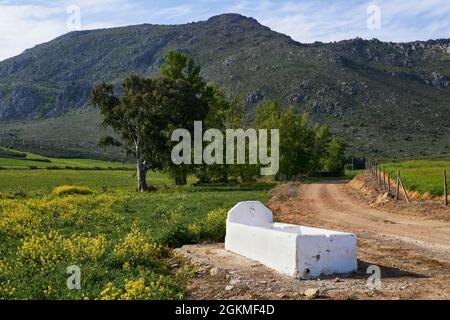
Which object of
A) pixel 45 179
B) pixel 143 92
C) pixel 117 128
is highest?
pixel 143 92

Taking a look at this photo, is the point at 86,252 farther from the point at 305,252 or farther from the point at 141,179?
the point at 141,179

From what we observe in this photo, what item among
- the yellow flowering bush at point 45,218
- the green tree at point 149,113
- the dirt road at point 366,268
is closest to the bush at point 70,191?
the green tree at point 149,113

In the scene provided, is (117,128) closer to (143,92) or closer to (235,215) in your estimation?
(143,92)

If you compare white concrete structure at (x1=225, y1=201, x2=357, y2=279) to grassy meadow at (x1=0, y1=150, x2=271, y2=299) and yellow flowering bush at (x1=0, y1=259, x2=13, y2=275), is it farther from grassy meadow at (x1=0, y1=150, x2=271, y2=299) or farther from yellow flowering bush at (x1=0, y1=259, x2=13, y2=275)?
yellow flowering bush at (x1=0, y1=259, x2=13, y2=275)

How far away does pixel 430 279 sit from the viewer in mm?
11305

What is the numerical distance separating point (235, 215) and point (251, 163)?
51209 mm

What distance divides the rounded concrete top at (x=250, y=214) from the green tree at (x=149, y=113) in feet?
117

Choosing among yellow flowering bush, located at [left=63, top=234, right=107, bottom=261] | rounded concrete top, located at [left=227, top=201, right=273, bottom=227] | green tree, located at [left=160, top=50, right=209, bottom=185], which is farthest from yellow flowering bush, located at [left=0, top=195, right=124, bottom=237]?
green tree, located at [left=160, top=50, right=209, bottom=185]

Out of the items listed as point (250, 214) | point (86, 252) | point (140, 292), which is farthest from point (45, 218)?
point (140, 292)

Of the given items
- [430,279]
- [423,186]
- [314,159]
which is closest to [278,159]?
[314,159]

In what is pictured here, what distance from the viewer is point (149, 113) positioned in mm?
52438

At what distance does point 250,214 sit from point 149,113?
37369 mm

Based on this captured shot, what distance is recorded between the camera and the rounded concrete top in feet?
53.4

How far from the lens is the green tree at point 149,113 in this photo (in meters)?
52.1
